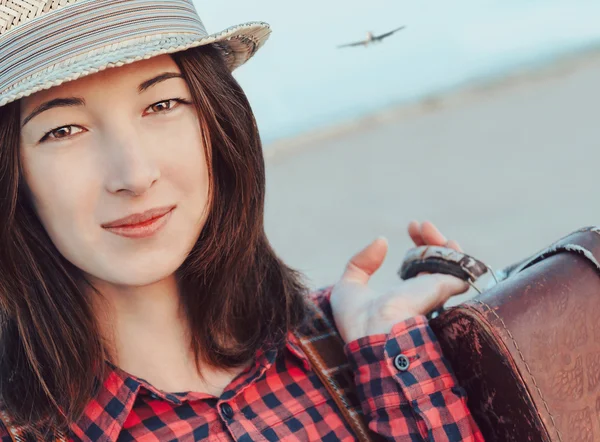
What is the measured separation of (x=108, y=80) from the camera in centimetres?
138

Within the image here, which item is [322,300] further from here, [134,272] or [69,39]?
[69,39]

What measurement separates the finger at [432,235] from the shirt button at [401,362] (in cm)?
39

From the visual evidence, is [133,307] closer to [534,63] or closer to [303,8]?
[303,8]

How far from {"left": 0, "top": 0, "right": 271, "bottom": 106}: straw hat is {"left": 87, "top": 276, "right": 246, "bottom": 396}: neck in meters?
0.49

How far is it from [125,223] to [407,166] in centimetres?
570

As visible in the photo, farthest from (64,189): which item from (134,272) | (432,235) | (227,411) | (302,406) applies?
(432,235)

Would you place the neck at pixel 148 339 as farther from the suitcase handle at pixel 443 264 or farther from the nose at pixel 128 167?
the suitcase handle at pixel 443 264

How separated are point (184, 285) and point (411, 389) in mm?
569

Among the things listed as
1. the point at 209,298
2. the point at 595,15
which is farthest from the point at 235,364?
the point at 595,15

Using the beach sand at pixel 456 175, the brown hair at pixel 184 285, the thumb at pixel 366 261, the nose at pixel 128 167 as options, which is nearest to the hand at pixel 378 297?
the thumb at pixel 366 261

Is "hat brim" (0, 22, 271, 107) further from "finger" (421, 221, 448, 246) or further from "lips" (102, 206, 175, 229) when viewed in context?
"finger" (421, 221, 448, 246)

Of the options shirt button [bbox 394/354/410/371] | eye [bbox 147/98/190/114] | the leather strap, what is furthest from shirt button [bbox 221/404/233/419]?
eye [bbox 147/98/190/114]

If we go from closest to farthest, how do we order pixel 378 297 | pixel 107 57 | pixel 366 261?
1. pixel 107 57
2. pixel 378 297
3. pixel 366 261

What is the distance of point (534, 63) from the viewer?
9.04 metres
